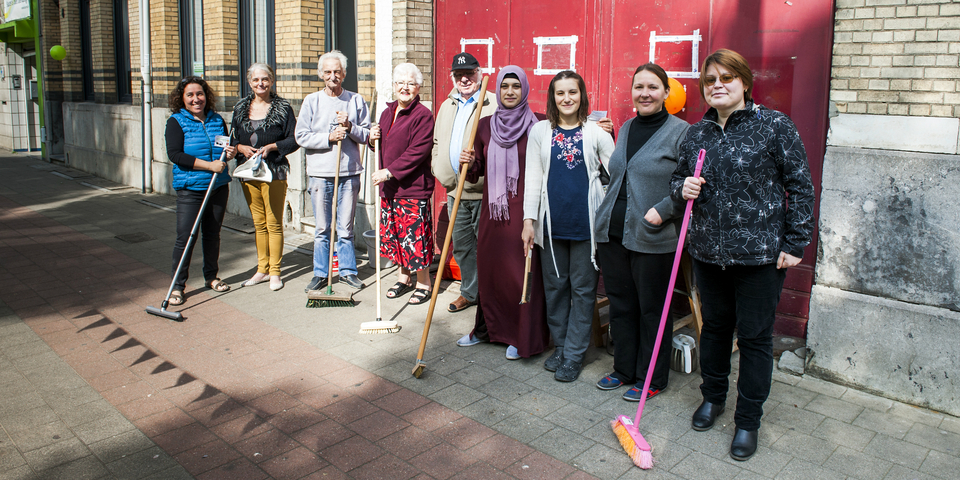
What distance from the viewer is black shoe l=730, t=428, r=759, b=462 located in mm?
3654

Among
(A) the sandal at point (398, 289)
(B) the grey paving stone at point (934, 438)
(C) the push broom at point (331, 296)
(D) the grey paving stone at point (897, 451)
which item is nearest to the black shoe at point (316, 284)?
(C) the push broom at point (331, 296)

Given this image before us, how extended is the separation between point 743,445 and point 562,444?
908 mm

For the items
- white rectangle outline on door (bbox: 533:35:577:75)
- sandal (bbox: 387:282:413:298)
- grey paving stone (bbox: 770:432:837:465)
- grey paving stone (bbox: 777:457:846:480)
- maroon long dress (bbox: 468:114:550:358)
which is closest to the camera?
grey paving stone (bbox: 777:457:846:480)

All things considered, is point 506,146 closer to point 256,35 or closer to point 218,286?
point 218,286

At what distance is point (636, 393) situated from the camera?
4.38m

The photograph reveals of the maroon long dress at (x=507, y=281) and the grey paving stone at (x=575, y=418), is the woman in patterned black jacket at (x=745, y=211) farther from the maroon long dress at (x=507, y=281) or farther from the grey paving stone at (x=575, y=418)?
the maroon long dress at (x=507, y=281)

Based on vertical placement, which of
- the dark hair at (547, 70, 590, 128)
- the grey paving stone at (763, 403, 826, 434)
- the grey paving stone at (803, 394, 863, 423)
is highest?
the dark hair at (547, 70, 590, 128)

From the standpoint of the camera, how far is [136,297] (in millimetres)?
6551

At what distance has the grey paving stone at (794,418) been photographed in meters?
4.01

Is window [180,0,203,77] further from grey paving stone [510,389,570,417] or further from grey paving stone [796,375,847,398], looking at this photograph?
grey paving stone [796,375,847,398]

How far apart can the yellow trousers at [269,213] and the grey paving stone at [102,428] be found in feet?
9.20

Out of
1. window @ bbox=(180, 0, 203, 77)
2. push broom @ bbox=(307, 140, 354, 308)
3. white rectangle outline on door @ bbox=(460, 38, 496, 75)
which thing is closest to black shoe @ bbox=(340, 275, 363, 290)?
push broom @ bbox=(307, 140, 354, 308)

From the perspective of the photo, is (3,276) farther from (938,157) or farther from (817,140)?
(938,157)

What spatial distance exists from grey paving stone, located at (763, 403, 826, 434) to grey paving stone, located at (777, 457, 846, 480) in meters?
0.39
